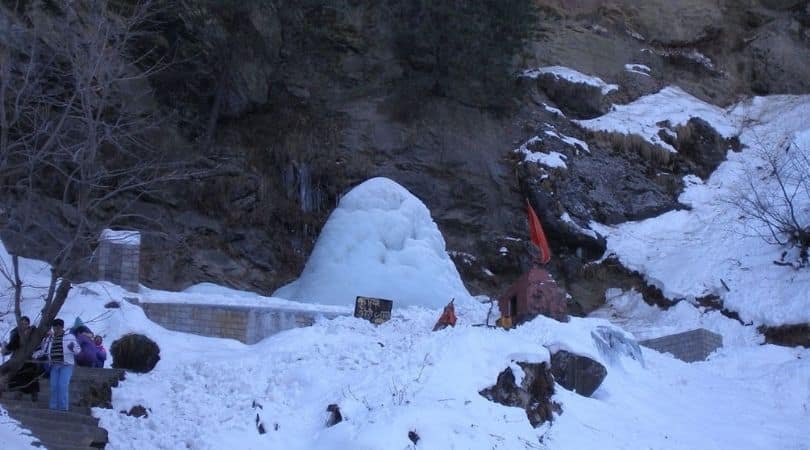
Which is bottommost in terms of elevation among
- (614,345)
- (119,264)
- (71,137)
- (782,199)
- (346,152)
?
(614,345)

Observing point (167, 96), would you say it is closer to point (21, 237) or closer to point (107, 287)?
point (107, 287)

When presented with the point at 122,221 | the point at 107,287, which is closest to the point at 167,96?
the point at 122,221

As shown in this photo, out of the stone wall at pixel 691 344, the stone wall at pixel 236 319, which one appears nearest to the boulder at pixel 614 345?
the stone wall at pixel 691 344

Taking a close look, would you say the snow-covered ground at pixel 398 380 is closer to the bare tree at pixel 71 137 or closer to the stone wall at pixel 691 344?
the stone wall at pixel 691 344

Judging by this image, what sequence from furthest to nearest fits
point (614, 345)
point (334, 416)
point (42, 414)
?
point (614, 345), point (334, 416), point (42, 414)

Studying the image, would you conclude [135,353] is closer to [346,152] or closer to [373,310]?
[373,310]

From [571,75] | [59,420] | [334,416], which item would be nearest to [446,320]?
[334,416]

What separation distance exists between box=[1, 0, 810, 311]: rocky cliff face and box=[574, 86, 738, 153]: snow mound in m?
0.58

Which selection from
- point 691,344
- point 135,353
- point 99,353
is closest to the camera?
point 99,353

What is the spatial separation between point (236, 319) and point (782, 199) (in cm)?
2049

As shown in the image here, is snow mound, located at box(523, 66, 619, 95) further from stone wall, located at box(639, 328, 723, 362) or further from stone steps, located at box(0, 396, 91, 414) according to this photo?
stone steps, located at box(0, 396, 91, 414)

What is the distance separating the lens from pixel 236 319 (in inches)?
695

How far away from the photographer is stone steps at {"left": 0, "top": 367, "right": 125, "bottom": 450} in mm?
11005

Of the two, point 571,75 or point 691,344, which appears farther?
point 571,75
